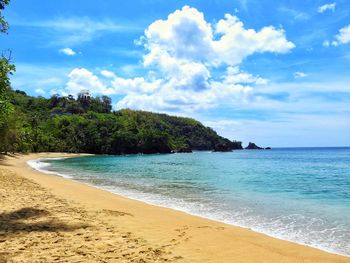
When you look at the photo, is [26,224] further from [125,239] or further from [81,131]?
[81,131]

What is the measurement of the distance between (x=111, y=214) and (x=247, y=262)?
21.6 ft

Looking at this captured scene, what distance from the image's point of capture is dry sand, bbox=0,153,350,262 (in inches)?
314

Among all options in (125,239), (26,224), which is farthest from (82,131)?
(125,239)

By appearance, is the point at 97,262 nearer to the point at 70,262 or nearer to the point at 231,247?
the point at 70,262

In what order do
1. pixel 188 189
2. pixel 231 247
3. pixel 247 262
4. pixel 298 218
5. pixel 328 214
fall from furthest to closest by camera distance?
pixel 188 189, pixel 328 214, pixel 298 218, pixel 231 247, pixel 247 262

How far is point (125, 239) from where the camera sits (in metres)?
9.39

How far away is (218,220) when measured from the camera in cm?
1381

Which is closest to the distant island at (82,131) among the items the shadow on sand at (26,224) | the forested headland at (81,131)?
the forested headland at (81,131)

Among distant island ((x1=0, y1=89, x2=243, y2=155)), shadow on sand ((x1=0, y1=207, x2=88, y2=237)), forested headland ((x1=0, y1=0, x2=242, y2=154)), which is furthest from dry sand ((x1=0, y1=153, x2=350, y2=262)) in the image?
distant island ((x1=0, y1=89, x2=243, y2=155))

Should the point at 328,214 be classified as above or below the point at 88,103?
below

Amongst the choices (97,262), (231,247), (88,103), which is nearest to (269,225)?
(231,247)

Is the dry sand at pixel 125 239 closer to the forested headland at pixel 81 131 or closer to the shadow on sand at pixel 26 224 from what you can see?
the shadow on sand at pixel 26 224

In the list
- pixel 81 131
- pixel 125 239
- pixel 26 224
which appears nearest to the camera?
pixel 125 239

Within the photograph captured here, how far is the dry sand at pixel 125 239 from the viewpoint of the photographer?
Result: 26.2 feet
